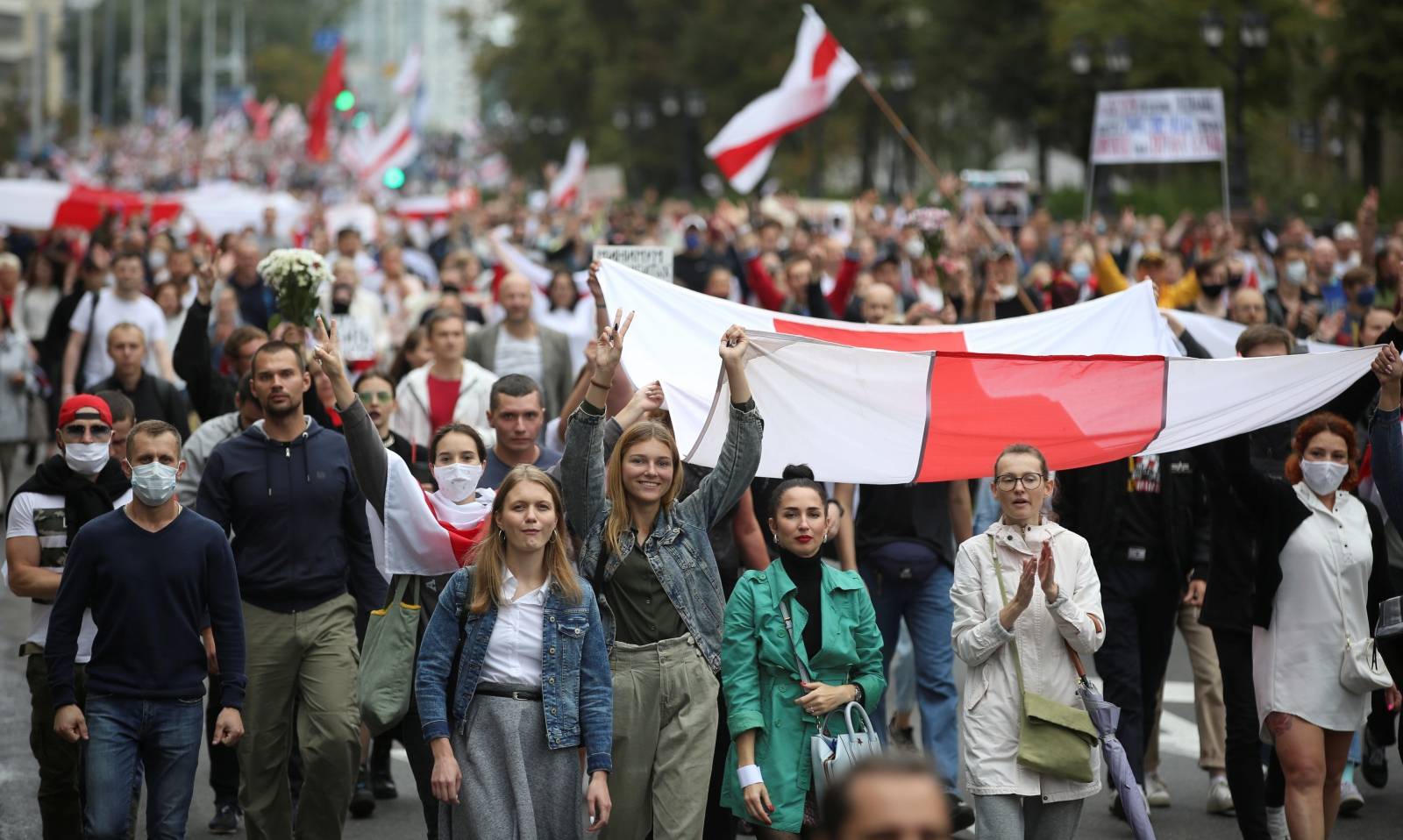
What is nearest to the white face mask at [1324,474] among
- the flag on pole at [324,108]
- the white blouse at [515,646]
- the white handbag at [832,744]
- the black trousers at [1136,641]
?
the black trousers at [1136,641]

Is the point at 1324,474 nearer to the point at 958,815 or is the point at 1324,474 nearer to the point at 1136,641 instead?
the point at 1136,641

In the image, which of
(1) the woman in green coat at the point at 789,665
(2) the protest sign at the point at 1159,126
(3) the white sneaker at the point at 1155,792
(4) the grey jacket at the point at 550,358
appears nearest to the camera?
(1) the woman in green coat at the point at 789,665

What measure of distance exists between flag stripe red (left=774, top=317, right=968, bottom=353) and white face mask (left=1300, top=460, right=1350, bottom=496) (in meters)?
1.78

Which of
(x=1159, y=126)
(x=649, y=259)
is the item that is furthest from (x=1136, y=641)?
(x=1159, y=126)

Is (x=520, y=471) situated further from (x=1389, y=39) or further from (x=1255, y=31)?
(x=1389, y=39)

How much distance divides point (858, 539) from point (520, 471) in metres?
2.97

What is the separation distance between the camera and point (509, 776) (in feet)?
19.3

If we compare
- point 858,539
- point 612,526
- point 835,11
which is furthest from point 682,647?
point 835,11

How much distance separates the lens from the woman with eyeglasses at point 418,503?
670cm

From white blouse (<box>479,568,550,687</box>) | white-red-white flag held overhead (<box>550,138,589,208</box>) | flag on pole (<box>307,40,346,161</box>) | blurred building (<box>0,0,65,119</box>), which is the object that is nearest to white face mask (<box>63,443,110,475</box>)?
white blouse (<box>479,568,550,687</box>)

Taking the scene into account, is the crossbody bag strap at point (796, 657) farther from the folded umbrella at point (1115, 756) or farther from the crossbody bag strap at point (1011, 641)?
the folded umbrella at point (1115, 756)

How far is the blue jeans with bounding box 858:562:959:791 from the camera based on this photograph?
27.1 feet

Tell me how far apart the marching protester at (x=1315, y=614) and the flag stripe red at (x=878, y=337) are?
1708 millimetres

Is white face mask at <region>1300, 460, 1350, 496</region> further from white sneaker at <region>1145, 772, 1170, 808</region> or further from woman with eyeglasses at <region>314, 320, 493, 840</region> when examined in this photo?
woman with eyeglasses at <region>314, 320, 493, 840</region>
